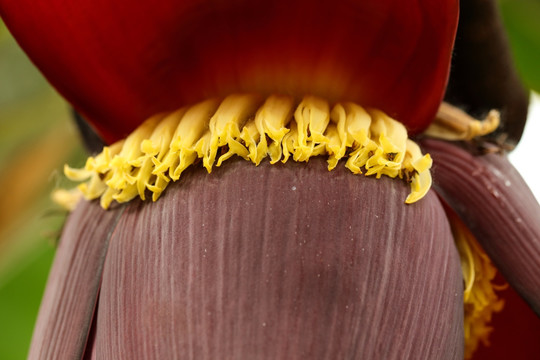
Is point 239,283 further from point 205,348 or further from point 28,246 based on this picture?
point 28,246

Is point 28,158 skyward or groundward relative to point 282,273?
groundward

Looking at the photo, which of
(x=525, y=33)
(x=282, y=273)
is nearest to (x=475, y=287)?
(x=282, y=273)

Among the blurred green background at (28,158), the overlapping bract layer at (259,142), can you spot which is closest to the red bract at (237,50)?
the overlapping bract layer at (259,142)

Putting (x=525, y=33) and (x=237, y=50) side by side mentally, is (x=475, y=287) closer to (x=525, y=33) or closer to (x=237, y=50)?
Answer: (x=237, y=50)

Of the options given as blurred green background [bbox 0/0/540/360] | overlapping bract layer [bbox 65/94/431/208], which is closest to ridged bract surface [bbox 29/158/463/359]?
overlapping bract layer [bbox 65/94/431/208]

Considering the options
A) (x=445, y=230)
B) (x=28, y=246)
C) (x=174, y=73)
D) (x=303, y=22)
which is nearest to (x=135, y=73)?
(x=174, y=73)

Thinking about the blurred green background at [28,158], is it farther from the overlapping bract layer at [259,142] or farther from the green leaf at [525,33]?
the overlapping bract layer at [259,142]
